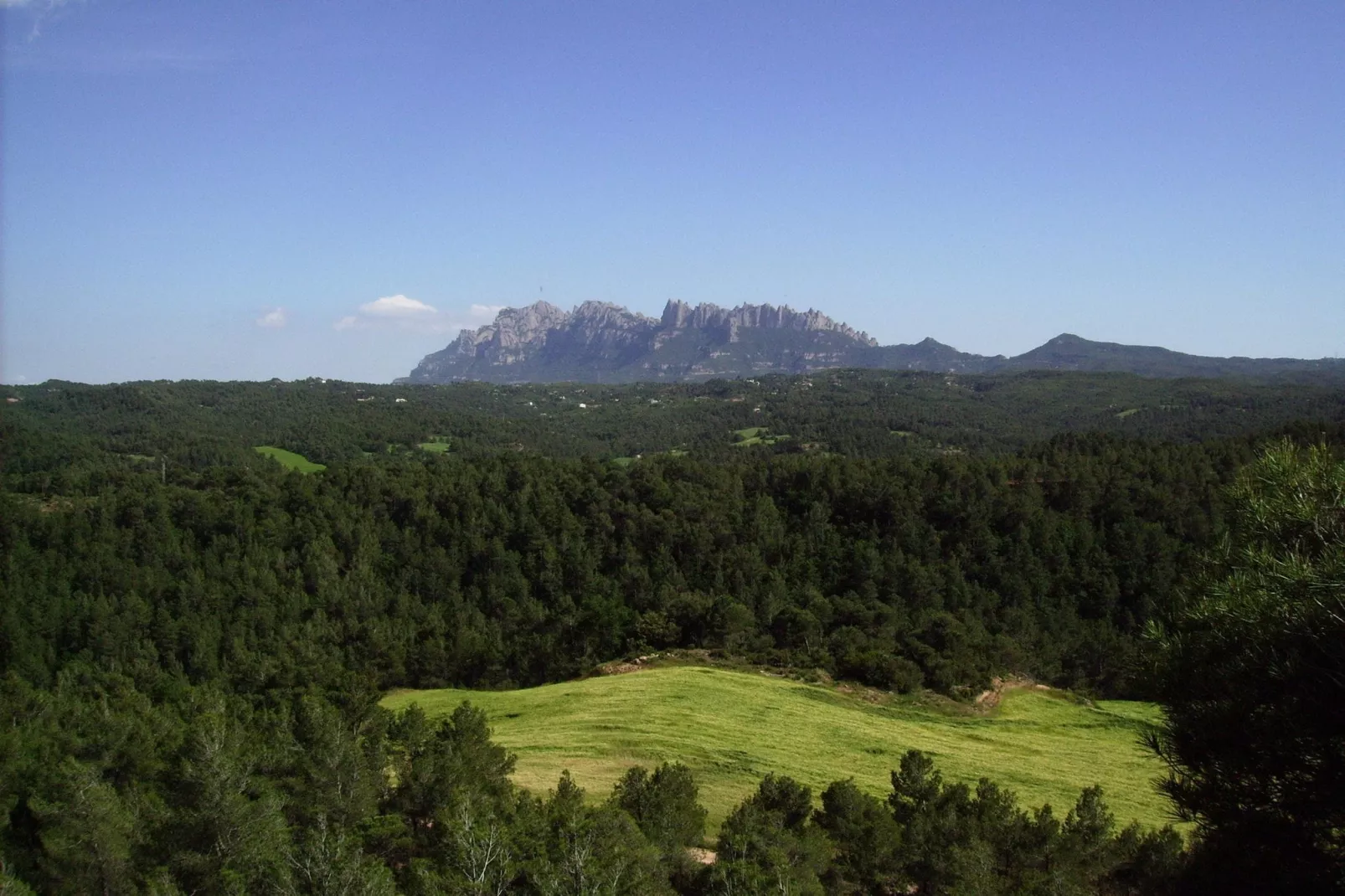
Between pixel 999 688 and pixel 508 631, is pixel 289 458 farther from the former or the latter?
pixel 999 688

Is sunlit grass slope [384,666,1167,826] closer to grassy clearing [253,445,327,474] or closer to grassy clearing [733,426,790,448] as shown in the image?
grassy clearing [253,445,327,474]

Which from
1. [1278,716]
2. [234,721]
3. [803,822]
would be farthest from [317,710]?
[1278,716]

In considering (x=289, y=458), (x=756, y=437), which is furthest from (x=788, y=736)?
(x=756, y=437)

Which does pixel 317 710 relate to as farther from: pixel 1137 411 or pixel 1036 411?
pixel 1036 411

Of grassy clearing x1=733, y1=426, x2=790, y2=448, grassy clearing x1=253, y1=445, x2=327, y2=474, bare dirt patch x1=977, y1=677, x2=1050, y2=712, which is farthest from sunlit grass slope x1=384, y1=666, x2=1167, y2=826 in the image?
grassy clearing x1=733, y1=426, x2=790, y2=448

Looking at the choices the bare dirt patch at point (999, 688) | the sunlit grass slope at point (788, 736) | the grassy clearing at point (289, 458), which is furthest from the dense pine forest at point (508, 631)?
the grassy clearing at point (289, 458)
